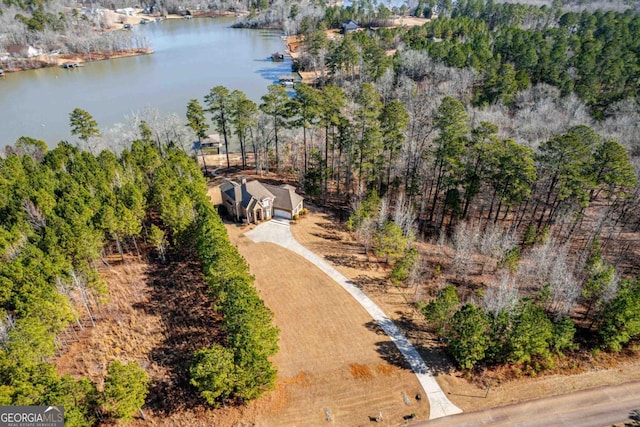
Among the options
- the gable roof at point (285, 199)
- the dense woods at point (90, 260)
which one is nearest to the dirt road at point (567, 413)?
the dense woods at point (90, 260)

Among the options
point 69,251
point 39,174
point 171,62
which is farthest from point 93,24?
point 69,251

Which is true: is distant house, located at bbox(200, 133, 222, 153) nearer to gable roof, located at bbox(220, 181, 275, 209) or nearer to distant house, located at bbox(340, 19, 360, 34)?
gable roof, located at bbox(220, 181, 275, 209)

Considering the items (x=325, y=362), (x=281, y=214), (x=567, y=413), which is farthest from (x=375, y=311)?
(x=281, y=214)

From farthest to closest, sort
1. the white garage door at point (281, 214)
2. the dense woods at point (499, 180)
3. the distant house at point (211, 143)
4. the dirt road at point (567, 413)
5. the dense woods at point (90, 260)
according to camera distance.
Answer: the distant house at point (211, 143) → the white garage door at point (281, 214) → the dense woods at point (499, 180) → the dirt road at point (567, 413) → the dense woods at point (90, 260)

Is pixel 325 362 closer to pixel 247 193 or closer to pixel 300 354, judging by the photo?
pixel 300 354

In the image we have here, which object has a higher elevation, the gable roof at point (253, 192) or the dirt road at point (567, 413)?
the gable roof at point (253, 192)

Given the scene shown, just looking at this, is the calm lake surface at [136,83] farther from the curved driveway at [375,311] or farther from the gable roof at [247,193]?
the curved driveway at [375,311]
